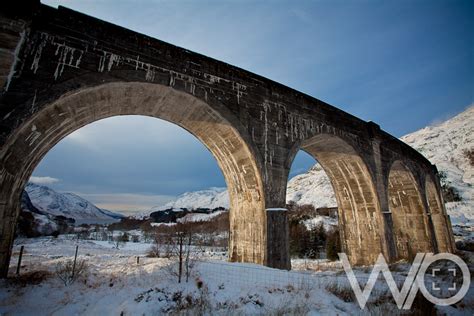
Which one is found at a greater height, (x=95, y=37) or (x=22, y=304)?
(x=95, y=37)

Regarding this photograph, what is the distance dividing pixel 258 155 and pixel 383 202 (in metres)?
8.04

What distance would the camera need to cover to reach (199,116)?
8258mm

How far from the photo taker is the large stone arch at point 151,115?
232 inches

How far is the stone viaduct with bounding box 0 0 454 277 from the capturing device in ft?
18.6

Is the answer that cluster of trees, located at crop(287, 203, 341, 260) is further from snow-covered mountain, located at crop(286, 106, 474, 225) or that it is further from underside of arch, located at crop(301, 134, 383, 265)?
snow-covered mountain, located at crop(286, 106, 474, 225)

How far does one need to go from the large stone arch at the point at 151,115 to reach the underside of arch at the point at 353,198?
4.28 meters

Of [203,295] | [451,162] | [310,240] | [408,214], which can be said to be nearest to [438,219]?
[408,214]

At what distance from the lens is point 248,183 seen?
8.74 meters

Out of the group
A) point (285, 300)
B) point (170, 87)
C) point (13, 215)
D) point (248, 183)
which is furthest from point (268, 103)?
point (13, 215)

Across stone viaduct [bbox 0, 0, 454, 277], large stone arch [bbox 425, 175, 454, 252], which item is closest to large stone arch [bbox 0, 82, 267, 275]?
stone viaduct [bbox 0, 0, 454, 277]

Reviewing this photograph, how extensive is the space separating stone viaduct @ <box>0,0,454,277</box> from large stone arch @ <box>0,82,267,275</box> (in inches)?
1.4

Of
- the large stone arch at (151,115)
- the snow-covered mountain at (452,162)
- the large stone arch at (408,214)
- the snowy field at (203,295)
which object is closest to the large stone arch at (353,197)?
the large stone arch at (151,115)

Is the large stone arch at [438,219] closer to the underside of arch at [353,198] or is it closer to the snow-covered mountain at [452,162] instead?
the underside of arch at [353,198]

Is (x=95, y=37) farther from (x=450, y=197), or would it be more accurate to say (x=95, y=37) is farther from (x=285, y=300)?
(x=450, y=197)
